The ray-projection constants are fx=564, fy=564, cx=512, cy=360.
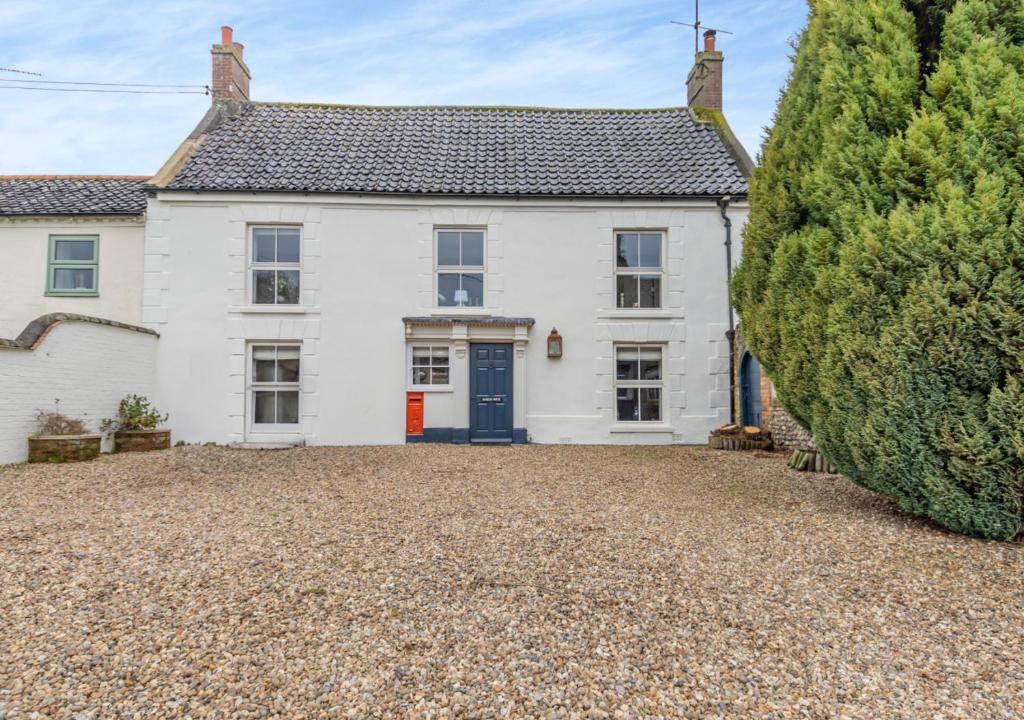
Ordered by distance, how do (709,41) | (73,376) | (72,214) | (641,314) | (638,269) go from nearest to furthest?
(73,376), (641,314), (638,269), (72,214), (709,41)

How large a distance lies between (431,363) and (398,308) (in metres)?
1.28

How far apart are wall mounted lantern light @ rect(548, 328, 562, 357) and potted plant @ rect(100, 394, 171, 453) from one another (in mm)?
7313

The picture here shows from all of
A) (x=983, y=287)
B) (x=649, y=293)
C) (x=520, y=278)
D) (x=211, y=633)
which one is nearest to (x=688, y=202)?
(x=649, y=293)

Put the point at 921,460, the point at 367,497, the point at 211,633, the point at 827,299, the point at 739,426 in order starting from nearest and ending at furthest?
the point at 211,633, the point at 921,460, the point at 827,299, the point at 367,497, the point at 739,426

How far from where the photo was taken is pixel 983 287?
4094 millimetres

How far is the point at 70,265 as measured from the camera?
38.9ft

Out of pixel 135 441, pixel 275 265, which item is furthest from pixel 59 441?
pixel 275 265

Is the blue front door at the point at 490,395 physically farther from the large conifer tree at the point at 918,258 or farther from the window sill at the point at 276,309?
the large conifer tree at the point at 918,258

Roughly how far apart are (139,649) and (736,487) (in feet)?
19.5

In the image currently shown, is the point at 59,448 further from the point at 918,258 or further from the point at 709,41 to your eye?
the point at 709,41

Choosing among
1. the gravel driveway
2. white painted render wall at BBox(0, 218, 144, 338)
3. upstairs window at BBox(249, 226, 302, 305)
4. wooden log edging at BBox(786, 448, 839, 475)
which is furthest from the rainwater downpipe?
white painted render wall at BBox(0, 218, 144, 338)

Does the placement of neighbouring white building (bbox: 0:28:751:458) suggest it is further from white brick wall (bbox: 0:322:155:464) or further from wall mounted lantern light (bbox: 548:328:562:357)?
white brick wall (bbox: 0:322:155:464)

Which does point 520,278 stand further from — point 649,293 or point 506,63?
point 506,63

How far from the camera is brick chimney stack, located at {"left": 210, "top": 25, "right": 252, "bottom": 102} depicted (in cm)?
1314
